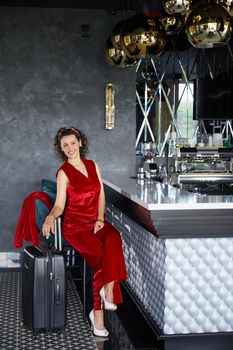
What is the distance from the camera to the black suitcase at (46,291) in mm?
3984

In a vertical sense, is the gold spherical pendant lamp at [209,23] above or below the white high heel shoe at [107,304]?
above

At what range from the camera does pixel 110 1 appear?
19.9 feet

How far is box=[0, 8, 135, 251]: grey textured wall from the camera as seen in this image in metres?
6.37

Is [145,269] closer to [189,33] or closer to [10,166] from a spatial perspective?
[189,33]

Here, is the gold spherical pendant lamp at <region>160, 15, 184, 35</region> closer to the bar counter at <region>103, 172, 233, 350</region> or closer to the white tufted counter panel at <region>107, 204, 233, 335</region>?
the bar counter at <region>103, 172, 233, 350</region>

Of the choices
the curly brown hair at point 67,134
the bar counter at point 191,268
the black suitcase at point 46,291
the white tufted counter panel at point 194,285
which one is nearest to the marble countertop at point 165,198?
the bar counter at point 191,268

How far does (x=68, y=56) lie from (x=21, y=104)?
2.38 ft

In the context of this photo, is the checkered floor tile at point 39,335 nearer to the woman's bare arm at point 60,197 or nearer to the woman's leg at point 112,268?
the woman's leg at point 112,268

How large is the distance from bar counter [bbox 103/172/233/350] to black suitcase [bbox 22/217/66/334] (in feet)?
2.05

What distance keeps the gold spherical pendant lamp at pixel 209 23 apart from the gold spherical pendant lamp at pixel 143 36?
52cm

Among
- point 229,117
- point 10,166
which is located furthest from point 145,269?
point 229,117

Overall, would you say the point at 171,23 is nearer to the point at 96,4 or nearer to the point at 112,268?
the point at 96,4

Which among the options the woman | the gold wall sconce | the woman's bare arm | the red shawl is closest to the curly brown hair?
the woman

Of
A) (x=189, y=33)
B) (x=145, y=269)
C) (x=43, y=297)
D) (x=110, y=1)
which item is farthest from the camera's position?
(x=110, y=1)
